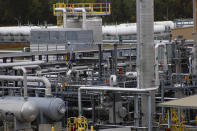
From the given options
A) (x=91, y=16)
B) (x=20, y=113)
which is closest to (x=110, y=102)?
(x=20, y=113)

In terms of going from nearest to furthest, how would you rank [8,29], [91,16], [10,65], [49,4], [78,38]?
[10,65], [78,38], [91,16], [8,29], [49,4]

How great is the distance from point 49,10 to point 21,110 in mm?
58354

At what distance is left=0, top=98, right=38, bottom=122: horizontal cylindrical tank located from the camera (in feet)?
68.0

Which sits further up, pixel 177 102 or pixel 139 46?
pixel 139 46

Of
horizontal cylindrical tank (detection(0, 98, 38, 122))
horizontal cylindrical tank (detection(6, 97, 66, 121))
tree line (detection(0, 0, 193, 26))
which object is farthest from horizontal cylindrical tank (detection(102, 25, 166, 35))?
horizontal cylindrical tank (detection(0, 98, 38, 122))

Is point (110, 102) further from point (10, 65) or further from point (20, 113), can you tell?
point (10, 65)

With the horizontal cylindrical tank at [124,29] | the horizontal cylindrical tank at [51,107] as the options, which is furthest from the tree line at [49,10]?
the horizontal cylindrical tank at [51,107]

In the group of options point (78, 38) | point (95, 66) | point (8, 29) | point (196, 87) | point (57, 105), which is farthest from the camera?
point (8, 29)

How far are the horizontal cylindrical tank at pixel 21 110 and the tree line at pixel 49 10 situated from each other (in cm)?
5423

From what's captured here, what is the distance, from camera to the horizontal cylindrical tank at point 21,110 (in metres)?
20.7

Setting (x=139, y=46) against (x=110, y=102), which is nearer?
(x=139, y=46)

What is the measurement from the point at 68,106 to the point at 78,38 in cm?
1329

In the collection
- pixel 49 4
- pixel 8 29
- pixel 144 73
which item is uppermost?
pixel 49 4

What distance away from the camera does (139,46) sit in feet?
69.1
